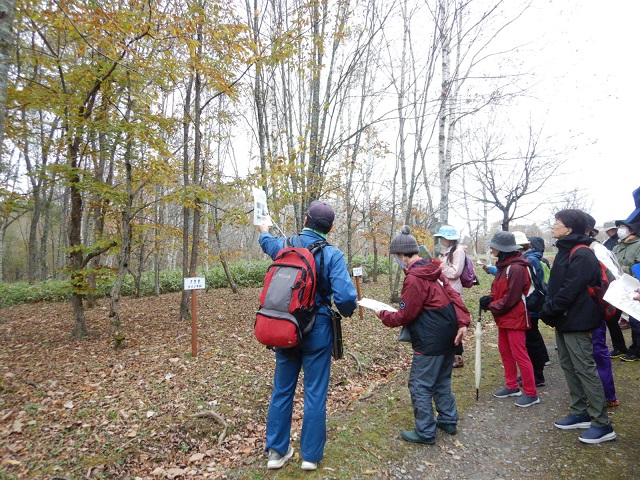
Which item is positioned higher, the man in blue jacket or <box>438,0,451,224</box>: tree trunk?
<box>438,0,451,224</box>: tree trunk

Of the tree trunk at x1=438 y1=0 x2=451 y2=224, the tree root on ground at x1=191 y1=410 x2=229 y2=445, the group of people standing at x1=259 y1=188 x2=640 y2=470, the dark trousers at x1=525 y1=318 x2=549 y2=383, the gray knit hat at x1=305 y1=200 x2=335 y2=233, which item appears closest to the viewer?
the group of people standing at x1=259 y1=188 x2=640 y2=470

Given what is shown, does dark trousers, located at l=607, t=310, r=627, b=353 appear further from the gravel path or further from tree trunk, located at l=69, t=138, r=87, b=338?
tree trunk, located at l=69, t=138, r=87, b=338

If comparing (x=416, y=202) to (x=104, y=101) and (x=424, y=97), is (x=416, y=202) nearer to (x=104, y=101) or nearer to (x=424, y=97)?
(x=424, y=97)

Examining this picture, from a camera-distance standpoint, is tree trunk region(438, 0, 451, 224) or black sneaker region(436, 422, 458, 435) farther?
tree trunk region(438, 0, 451, 224)

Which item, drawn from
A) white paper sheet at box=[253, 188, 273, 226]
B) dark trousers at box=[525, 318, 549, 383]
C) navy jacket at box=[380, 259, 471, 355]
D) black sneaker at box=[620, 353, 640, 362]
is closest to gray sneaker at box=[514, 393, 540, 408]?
dark trousers at box=[525, 318, 549, 383]

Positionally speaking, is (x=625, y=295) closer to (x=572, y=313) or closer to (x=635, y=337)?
(x=572, y=313)

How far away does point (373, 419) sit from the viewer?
12.3ft

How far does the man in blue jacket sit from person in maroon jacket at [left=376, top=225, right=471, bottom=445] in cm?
65

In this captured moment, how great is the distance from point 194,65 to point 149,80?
0.95 m

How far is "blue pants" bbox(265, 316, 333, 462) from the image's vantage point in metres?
2.71

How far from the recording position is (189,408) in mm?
3949

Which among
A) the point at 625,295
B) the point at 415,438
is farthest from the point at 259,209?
the point at 625,295

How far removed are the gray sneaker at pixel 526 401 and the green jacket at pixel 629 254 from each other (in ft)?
9.62

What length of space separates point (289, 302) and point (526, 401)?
3.46 m
